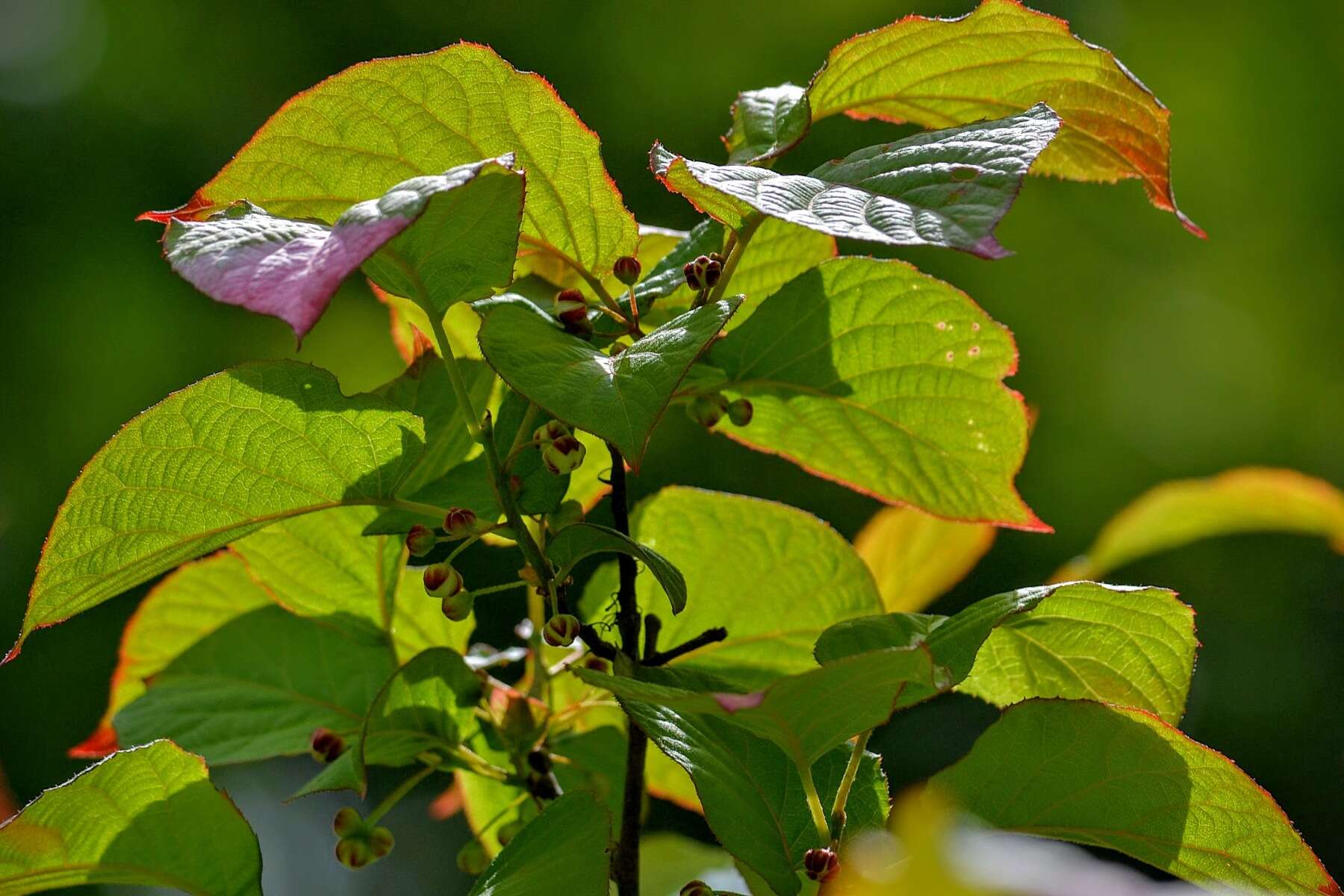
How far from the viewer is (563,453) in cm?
37

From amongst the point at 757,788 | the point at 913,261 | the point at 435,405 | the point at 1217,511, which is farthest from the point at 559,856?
the point at 913,261

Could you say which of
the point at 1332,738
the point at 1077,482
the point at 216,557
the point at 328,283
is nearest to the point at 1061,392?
the point at 1077,482

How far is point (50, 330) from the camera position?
2.78 metres

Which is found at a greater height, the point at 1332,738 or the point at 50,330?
the point at 50,330

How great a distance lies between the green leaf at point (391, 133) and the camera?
39 cm

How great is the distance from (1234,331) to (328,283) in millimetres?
2664

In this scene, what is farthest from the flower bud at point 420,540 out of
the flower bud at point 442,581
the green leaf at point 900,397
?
the green leaf at point 900,397

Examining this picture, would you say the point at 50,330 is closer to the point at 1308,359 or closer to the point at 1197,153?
the point at 1197,153

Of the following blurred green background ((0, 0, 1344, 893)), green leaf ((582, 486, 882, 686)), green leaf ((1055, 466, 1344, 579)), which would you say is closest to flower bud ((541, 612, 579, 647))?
green leaf ((582, 486, 882, 686))

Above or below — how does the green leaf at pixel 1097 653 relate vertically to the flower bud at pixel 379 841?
above

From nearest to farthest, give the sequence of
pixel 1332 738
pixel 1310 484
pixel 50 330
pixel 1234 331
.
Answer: pixel 1310 484 → pixel 1332 738 → pixel 1234 331 → pixel 50 330

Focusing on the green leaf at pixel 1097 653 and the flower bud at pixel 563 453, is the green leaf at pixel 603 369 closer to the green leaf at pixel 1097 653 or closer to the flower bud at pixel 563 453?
the flower bud at pixel 563 453

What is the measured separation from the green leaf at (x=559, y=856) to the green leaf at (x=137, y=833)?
94mm

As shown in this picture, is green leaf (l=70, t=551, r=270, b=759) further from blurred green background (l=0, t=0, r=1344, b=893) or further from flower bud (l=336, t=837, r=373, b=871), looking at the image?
blurred green background (l=0, t=0, r=1344, b=893)
